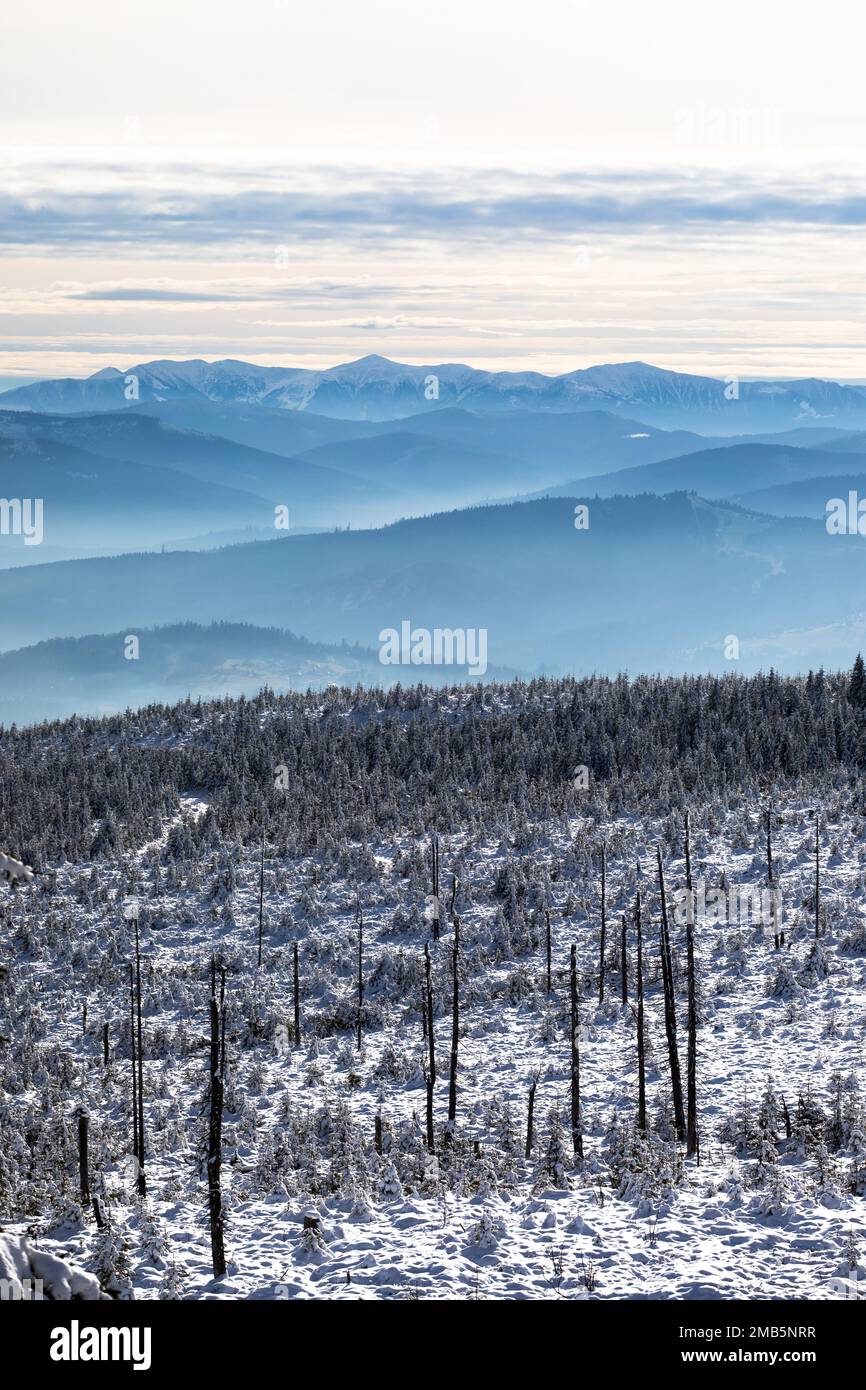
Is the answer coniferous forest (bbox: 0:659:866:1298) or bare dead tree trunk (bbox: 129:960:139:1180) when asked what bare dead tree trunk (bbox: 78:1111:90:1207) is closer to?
coniferous forest (bbox: 0:659:866:1298)


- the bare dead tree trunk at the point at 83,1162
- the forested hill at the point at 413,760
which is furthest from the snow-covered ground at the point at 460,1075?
the forested hill at the point at 413,760

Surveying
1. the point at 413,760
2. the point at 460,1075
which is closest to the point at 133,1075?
the point at 460,1075

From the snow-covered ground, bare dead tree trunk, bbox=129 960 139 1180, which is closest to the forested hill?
the snow-covered ground

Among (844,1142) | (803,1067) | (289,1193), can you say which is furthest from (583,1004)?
(289,1193)

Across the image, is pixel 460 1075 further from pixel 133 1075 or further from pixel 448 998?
pixel 133 1075

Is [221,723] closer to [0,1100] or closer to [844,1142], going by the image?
[0,1100]
